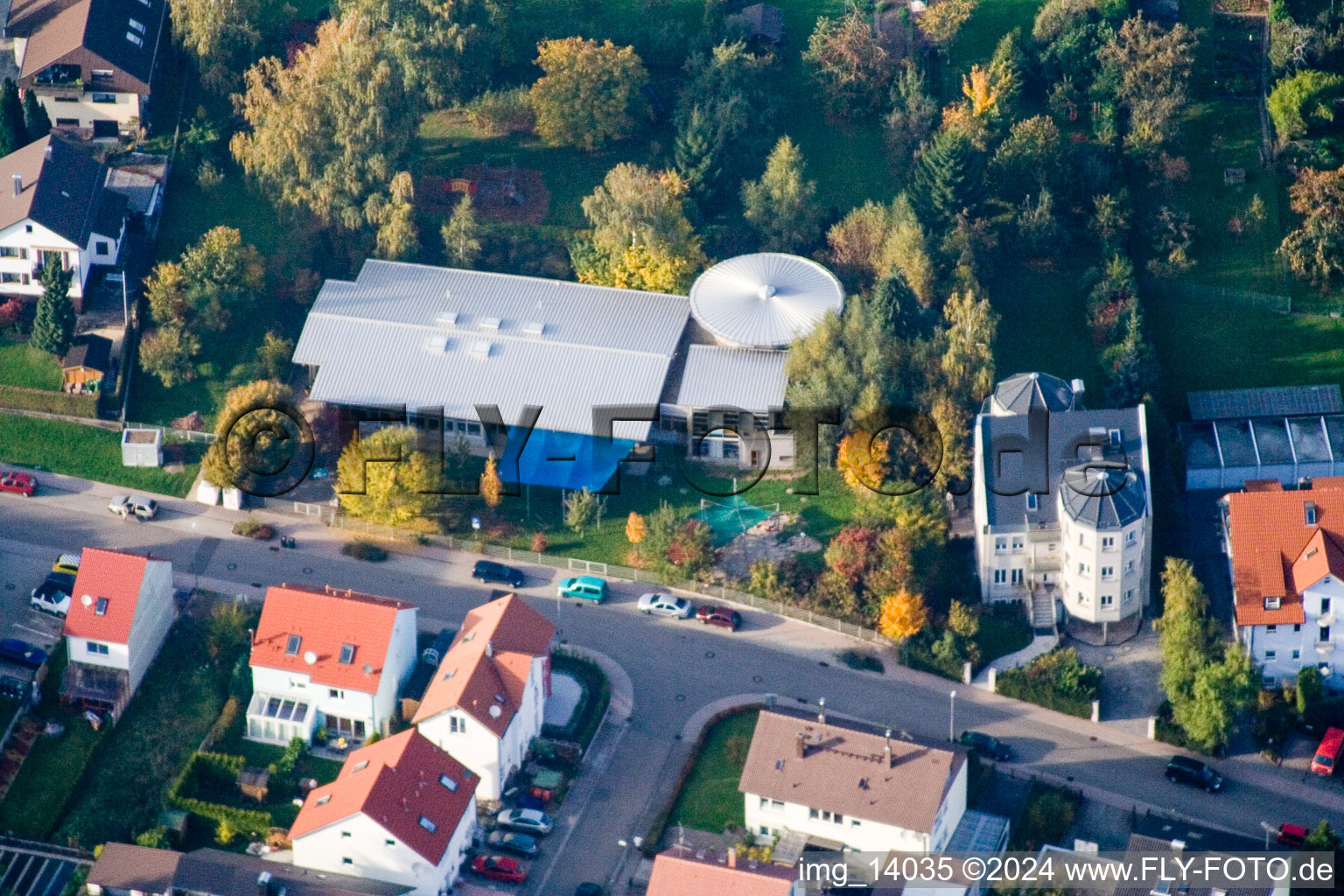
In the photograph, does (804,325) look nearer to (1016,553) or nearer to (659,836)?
(1016,553)

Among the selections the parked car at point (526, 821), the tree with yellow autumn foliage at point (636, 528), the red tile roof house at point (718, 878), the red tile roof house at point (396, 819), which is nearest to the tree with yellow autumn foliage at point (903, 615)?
the tree with yellow autumn foliage at point (636, 528)

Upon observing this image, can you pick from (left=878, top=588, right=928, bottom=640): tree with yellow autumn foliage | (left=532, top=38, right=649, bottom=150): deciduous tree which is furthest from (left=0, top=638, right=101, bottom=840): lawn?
(left=532, top=38, right=649, bottom=150): deciduous tree

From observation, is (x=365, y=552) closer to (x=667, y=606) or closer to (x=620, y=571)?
(x=620, y=571)

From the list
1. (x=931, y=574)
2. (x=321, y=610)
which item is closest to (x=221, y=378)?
(x=321, y=610)

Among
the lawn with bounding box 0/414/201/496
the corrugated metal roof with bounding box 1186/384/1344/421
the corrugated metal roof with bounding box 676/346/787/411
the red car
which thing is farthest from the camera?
the corrugated metal roof with bounding box 1186/384/1344/421

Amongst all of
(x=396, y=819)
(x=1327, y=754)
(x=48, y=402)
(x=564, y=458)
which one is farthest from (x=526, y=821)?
(x=1327, y=754)

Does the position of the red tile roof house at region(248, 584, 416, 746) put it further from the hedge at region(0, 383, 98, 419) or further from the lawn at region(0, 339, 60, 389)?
the lawn at region(0, 339, 60, 389)
